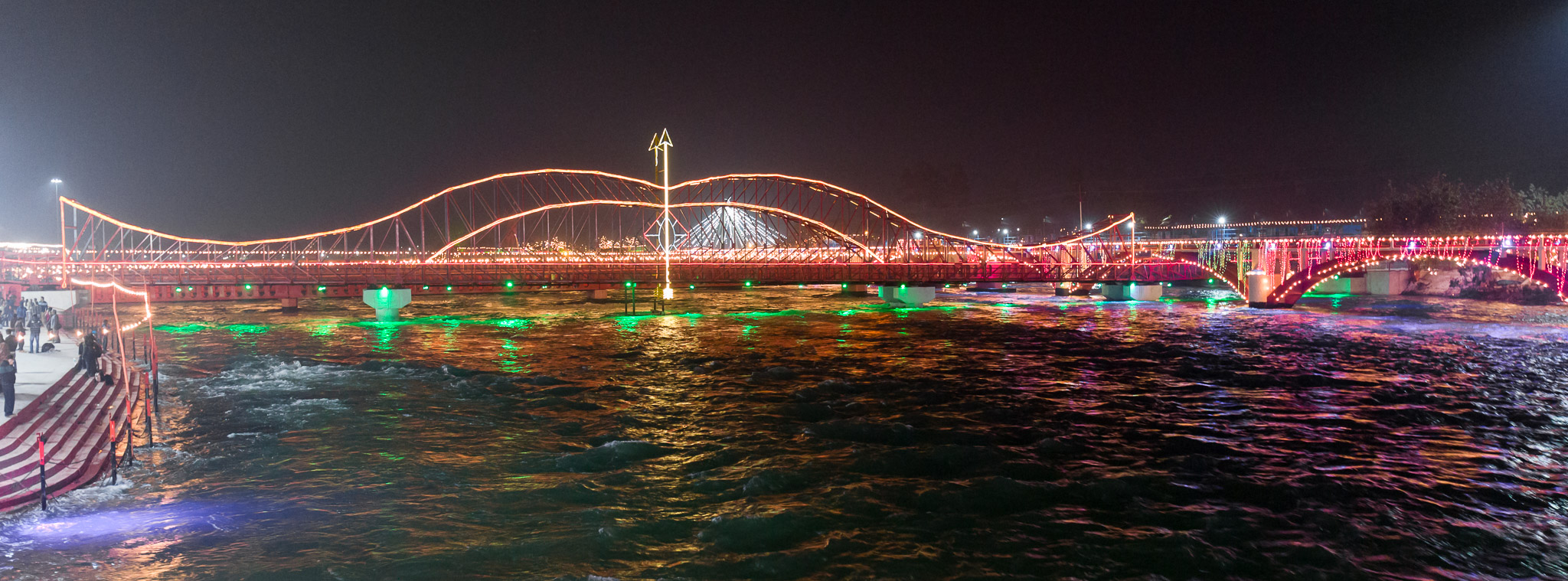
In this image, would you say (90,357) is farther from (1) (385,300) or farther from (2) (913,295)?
(2) (913,295)

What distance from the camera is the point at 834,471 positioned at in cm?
2062

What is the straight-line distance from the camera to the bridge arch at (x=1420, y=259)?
67.8m

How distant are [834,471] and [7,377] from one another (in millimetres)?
18358

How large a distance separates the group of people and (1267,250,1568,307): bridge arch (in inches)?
3412

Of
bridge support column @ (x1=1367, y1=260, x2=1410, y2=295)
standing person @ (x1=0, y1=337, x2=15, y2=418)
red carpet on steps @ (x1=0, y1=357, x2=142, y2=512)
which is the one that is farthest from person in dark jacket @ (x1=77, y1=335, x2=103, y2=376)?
bridge support column @ (x1=1367, y1=260, x2=1410, y2=295)

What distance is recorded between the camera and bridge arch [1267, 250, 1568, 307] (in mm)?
67750

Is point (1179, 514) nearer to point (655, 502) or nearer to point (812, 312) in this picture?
point (655, 502)

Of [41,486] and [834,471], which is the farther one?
[834,471]

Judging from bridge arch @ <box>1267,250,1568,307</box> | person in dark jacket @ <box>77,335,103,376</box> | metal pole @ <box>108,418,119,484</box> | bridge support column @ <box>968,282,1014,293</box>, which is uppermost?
bridge arch @ <box>1267,250,1568,307</box>

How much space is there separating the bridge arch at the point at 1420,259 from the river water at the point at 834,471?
2828cm

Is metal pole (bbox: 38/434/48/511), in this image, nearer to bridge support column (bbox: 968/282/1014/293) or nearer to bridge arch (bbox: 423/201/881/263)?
bridge arch (bbox: 423/201/881/263)

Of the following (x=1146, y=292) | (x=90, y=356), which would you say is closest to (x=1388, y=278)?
(x=1146, y=292)

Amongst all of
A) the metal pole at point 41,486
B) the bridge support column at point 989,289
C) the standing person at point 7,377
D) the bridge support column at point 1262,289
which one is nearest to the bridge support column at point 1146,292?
the bridge support column at point 1262,289

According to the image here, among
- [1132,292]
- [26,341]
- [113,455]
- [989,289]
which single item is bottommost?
[113,455]
